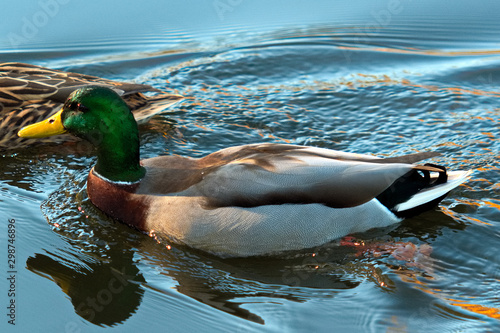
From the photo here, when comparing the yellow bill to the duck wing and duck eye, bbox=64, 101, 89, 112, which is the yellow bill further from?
the duck wing

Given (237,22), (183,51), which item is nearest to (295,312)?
(183,51)

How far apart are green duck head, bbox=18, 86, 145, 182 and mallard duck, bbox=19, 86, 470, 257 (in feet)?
0.04

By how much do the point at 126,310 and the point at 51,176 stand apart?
7.91 ft

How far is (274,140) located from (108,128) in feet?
6.58

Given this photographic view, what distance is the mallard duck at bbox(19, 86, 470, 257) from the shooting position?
536cm

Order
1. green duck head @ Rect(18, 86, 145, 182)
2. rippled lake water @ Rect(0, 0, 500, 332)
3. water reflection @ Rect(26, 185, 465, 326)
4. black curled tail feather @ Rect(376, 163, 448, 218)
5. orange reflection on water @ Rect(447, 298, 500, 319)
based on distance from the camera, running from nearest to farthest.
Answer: orange reflection on water @ Rect(447, 298, 500, 319)
rippled lake water @ Rect(0, 0, 500, 332)
water reflection @ Rect(26, 185, 465, 326)
black curled tail feather @ Rect(376, 163, 448, 218)
green duck head @ Rect(18, 86, 145, 182)

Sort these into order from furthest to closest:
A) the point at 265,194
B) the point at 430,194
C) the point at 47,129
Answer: the point at 47,129 → the point at 430,194 → the point at 265,194

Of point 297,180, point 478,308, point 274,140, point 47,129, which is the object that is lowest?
point 478,308

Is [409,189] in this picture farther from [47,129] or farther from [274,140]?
[47,129]

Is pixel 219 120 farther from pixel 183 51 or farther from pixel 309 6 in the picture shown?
pixel 309 6

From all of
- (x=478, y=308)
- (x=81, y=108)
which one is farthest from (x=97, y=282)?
(x=478, y=308)

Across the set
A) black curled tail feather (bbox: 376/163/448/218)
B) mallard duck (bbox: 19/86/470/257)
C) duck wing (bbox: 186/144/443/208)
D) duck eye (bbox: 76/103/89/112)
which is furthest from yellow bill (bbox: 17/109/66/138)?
black curled tail feather (bbox: 376/163/448/218)

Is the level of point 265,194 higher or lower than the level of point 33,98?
lower

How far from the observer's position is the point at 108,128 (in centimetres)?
595
